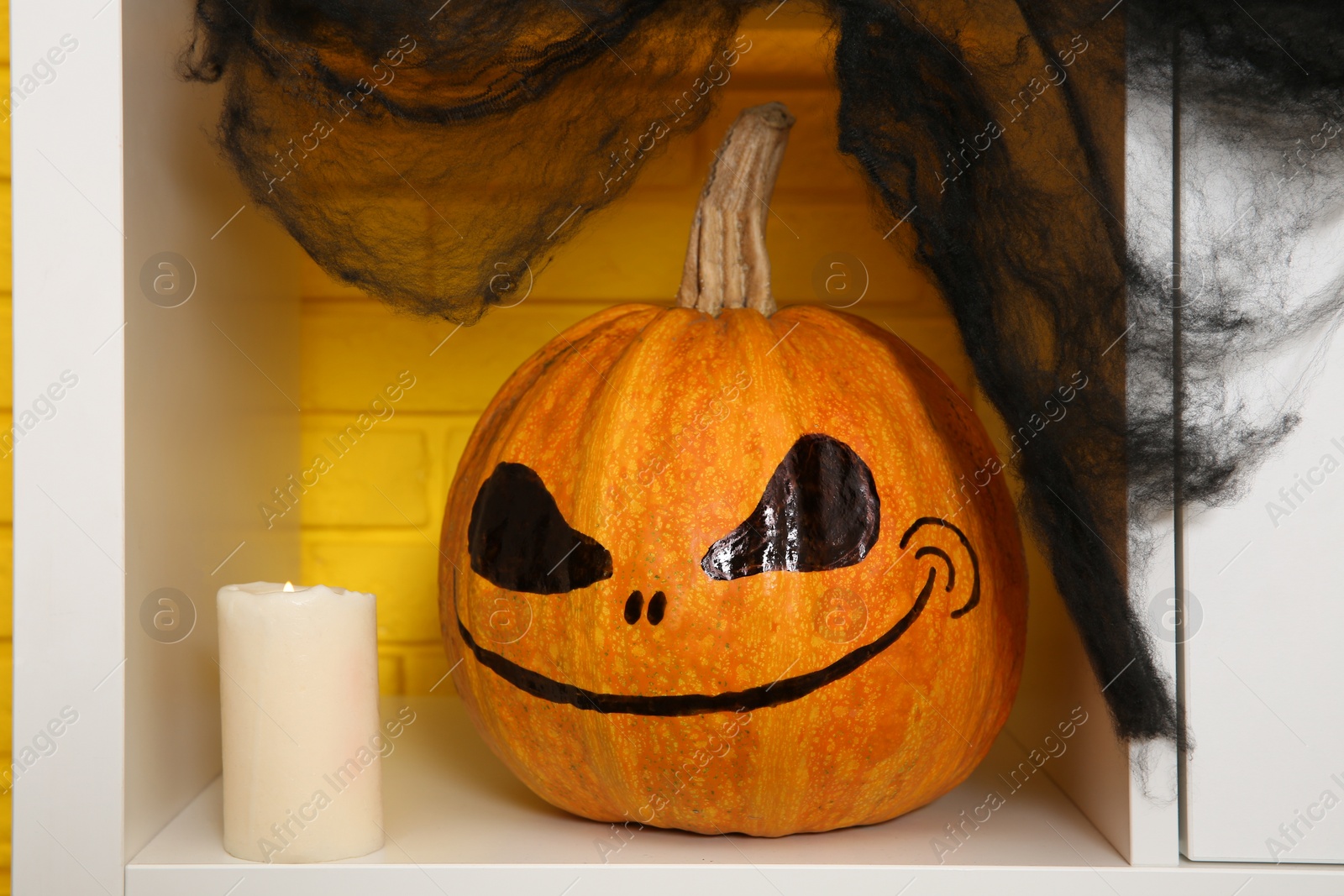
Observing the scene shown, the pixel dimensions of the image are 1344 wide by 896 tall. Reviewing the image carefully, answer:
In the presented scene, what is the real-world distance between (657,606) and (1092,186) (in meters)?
0.34

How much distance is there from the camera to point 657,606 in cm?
60

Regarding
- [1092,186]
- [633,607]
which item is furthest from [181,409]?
[1092,186]

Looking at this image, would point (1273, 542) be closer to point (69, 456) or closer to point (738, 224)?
point (738, 224)

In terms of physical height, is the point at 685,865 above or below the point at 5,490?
below

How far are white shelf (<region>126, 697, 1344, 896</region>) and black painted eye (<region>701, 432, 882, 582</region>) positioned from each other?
18 centimetres

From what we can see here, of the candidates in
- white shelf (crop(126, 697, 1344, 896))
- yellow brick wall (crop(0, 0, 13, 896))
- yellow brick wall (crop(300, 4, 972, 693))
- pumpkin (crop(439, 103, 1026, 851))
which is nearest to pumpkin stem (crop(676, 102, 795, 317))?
pumpkin (crop(439, 103, 1026, 851))

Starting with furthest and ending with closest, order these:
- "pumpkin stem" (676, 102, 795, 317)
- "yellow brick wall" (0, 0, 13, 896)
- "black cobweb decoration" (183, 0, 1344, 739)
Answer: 1. "yellow brick wall" (0, 0, 13, 896)
2. "pumpkin stem" (676, 102, 795, 317)
3. "black cobweb decoration" (183, 0, 1344, 739)

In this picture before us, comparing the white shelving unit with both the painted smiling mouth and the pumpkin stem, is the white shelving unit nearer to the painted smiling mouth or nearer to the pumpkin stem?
the painted smiling mouth

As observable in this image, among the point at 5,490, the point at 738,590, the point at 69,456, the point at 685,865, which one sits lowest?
the point at 685,865

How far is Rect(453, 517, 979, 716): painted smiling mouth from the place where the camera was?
60cm

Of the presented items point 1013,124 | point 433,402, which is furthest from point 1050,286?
point 433,402

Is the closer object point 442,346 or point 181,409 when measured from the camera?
point 181,409

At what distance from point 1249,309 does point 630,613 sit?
0.39m

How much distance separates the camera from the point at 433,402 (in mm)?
1020
